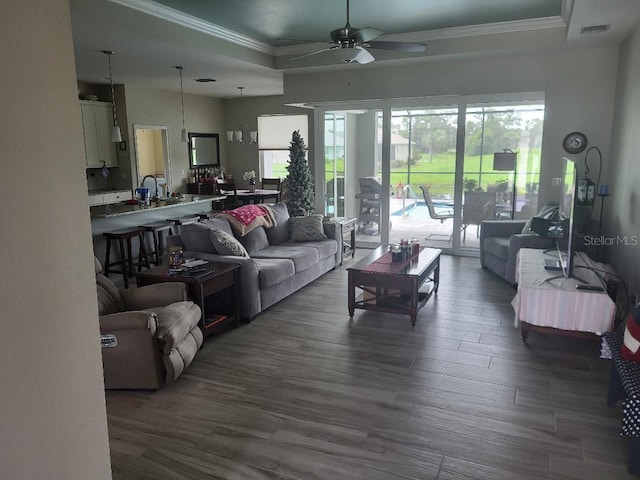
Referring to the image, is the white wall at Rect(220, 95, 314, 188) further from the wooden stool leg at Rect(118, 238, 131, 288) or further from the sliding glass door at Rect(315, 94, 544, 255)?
the wooden stool leg at Rect(118, 238, 131, 288)

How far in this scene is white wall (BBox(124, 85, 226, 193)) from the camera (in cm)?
920

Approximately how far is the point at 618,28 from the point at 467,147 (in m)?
2.46

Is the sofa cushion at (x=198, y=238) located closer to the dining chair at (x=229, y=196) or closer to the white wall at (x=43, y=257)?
the white wall at (x=43, y=257)

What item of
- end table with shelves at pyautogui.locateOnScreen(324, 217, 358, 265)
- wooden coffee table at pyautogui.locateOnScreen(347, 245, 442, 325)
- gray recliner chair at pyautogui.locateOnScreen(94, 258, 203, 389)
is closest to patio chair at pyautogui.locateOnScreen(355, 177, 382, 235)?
end table with shelves at pyautogui.locateOnScreen(324, 217, 358, 265)

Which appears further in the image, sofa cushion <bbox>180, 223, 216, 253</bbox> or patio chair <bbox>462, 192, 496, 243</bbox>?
patio chair <bbox>462, 192, 496, 243</bbox>

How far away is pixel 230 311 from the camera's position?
458 cm

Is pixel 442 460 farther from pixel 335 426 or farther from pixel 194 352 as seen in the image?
pixel 194 352

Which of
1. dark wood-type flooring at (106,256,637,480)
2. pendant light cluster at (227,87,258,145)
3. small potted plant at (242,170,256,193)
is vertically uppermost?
pendant light cluster at (227,87,258,145)

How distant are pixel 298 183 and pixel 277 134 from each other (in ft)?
12.9

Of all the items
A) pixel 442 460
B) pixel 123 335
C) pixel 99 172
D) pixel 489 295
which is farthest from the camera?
pixel 99 172

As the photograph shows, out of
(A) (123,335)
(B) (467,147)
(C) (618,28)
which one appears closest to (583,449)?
(A) (123,335)

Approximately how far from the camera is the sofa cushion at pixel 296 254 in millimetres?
5418

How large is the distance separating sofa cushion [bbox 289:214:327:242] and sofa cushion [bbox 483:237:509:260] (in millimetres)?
2125

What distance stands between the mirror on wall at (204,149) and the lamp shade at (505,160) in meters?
6.61
